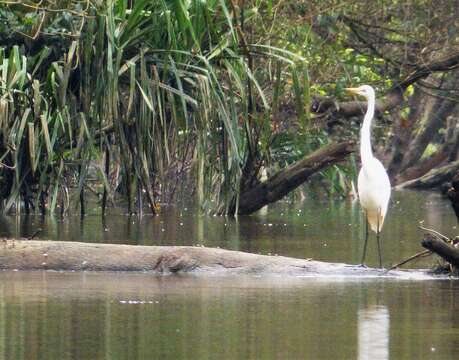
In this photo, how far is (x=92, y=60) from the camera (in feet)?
50.9

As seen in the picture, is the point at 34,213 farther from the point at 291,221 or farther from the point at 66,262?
the point at 66,262

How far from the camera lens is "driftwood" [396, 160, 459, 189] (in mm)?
33250

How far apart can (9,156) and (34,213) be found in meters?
1.37

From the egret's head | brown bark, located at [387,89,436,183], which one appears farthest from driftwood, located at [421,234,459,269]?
brown bark, located at [387,89,436,183]

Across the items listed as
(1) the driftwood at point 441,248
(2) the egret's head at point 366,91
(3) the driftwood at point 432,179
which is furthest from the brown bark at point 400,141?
(1) the driftwood at point 441,248

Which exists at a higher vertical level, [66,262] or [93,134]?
[93,134]

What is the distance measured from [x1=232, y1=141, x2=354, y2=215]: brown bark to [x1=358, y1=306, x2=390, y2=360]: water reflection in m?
9.46

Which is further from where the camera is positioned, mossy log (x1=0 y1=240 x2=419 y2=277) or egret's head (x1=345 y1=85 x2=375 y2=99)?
egret's head (x1=345 y1=85 x2=375 y2=99)

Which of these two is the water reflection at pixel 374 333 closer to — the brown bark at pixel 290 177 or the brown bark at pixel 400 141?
the brown bark at pixel 290 177

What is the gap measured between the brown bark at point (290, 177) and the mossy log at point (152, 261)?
738 cm

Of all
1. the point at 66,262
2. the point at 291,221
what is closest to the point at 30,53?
the point at 291,221

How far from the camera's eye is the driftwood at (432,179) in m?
33.2

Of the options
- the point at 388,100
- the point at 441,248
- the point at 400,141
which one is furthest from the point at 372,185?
the point at 400,141

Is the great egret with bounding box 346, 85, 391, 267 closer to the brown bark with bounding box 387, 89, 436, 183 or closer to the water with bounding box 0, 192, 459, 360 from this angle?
the water with bounding box 0, 192, 459, 360
